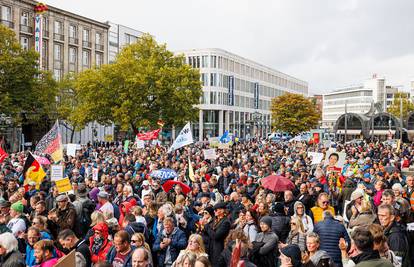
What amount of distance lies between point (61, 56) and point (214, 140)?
31153 mm

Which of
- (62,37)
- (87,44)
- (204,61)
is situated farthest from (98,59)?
(204,61)

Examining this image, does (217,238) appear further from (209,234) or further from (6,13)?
(6,13)

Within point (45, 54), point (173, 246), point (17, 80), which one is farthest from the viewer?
point (45, 54)

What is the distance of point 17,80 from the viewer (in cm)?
4162

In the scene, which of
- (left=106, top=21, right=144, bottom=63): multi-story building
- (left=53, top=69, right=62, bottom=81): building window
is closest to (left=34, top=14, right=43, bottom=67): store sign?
(left=53, top=69, right=62, bottom=81): building window

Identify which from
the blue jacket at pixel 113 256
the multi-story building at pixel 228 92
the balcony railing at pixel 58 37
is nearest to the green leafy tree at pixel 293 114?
the multi-story building at pixel 228 92

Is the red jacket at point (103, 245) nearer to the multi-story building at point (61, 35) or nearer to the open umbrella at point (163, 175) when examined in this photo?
the open umbrella at point (163, 175)

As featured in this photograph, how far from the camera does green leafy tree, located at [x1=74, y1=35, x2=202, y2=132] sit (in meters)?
→ 42.3

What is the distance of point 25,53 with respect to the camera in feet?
140

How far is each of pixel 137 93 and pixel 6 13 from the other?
692 inches

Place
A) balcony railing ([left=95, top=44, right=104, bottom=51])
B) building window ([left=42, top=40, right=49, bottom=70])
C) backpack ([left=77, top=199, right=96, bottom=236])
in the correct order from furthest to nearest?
balcony railing ([left=95, top=44, right=104, bottom=51]) → building window ([left=42, top=40, right=49, bottom=70]) → backpack ([left=77, top=199, right=96, bottom=236])

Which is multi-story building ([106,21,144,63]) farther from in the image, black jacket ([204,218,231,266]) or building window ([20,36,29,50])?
black jacket ([204,218,231,266])

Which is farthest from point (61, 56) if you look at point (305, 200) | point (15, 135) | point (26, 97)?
point (305, 200)

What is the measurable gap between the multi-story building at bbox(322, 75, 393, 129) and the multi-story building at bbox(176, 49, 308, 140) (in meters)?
68.4
